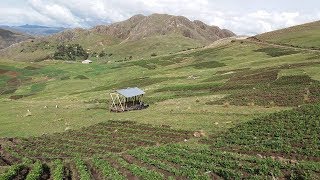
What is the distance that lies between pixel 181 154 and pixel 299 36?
134715mm

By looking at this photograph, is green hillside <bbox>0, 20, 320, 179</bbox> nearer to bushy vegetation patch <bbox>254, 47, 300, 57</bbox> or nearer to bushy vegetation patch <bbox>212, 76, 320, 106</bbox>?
bushy vegetation patch <bbox>212, 76, 320, 106</bbox>

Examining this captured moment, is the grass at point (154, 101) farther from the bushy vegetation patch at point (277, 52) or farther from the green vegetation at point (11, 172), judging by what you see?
the green vegetation at point (11, 172)

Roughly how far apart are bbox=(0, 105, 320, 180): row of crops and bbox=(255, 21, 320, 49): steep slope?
9554 cm

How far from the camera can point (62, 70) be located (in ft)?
581

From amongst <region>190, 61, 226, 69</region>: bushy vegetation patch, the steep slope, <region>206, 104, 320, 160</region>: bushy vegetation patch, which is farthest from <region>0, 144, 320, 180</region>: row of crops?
the steep slope

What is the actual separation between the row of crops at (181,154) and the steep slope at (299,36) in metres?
95.5

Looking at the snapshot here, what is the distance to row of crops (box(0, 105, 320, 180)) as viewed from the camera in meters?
36.3

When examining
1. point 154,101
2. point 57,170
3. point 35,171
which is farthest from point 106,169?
point 154,101

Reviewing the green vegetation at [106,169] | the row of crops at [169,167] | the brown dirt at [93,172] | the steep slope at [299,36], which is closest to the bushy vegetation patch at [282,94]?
the row of crops at [169,167]

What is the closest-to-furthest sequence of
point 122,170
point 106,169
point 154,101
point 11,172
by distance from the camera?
point 11,172 → point 122,170 → point 106,169 → point 154,101

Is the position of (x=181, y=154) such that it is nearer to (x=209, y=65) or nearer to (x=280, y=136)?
(x=280, y=136)

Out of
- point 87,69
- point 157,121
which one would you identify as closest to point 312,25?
point 87,69

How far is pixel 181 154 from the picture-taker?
42469 mm

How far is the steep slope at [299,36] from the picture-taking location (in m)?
145
